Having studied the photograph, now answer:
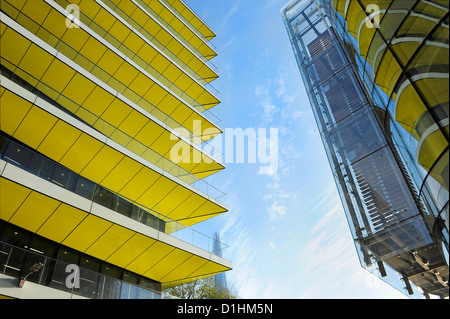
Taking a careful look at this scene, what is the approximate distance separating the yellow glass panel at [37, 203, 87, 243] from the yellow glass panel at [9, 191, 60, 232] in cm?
18

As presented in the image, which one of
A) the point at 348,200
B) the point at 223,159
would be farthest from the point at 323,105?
the point at 223,159

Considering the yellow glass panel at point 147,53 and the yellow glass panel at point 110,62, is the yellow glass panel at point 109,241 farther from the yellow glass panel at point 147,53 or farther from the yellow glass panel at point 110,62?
the yellow glass panel at point 147,53

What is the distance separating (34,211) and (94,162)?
3.83 meters

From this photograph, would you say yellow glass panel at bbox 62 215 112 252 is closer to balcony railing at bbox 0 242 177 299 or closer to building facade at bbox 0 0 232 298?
building facade at bbox 0 0 232 298

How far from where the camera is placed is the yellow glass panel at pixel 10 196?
9.94 m

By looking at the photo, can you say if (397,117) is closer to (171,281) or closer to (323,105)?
Result: (323,105)

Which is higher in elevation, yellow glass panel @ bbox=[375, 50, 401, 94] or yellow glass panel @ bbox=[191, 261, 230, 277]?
yellow glass panel @ bbox=[375, 50, 401, 94]

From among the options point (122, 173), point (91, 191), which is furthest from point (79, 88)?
point (91, 191)

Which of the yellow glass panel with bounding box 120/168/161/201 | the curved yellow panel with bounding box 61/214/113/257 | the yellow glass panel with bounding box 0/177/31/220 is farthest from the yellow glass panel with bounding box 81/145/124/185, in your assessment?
the yellow glass panel with bounding box 0/177/31/220

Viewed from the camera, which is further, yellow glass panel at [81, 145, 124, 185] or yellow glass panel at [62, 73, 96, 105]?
yellow glass panel at [62, 73, 96, 105]

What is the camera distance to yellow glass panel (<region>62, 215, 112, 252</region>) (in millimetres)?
11727

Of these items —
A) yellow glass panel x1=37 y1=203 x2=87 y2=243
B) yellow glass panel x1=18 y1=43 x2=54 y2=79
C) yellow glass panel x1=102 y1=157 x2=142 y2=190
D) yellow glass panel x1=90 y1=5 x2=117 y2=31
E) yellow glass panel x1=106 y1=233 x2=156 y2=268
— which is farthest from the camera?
yellow glass panel x1=90 y1=5 x2=117 y2=31

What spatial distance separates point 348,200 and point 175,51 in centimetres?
1709

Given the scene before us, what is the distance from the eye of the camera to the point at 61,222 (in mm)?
11477
